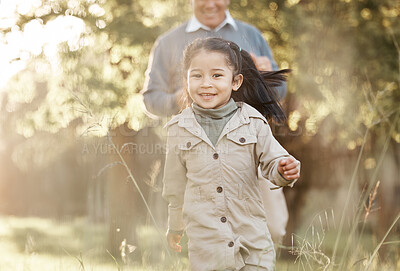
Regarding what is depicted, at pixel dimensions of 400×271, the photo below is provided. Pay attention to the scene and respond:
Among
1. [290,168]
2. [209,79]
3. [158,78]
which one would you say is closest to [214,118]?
[209,79]

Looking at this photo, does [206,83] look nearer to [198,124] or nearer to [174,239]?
[198,124]

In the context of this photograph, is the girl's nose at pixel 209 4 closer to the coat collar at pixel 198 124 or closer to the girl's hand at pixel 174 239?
the coat collar at pixel 198 124

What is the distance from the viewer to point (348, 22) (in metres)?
5.59

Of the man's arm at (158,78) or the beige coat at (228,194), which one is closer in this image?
the beige coat at (228,194)

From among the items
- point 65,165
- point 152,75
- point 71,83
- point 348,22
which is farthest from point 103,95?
point 65,165

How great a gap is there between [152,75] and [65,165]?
49.3 feet

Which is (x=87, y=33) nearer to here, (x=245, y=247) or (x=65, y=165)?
(x=245, y=247)

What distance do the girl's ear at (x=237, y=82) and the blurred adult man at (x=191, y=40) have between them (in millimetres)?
767

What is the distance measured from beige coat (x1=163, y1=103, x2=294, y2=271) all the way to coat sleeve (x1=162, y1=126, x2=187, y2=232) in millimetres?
44

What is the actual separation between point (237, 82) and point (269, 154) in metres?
0.37

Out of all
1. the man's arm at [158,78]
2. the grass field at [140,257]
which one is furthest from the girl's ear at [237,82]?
the man's arm at [158,78]

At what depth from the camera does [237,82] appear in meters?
2.27

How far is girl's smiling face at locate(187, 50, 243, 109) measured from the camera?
6.98 feet

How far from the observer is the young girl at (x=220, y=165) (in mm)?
2115
